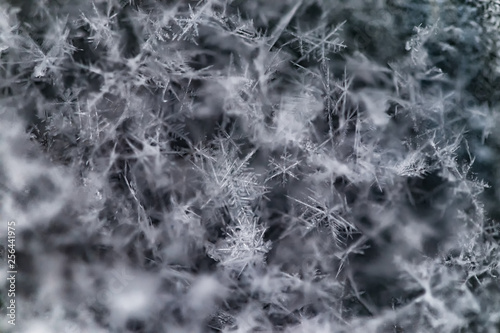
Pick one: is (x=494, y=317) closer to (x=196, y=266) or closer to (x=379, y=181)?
(x=379, y=181)

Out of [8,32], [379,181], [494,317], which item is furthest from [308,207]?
[8,32]

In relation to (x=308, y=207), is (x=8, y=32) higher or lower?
higher

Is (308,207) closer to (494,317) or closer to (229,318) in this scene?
(229,318)

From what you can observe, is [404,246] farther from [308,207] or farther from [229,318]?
[229,318]

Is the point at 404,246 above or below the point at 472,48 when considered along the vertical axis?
below

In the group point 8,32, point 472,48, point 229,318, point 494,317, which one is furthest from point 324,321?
point 8,32

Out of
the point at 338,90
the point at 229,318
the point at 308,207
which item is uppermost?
the point at 338,90

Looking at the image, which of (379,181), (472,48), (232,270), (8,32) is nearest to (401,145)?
(379,181)
